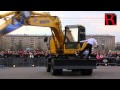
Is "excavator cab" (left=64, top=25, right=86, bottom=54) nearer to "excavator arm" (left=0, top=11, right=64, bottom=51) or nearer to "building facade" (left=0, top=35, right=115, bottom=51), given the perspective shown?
"excavator arm" (left=0, top=11, right=64, bottom=51)

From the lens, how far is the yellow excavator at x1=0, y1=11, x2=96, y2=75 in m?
19.0

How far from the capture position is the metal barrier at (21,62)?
31.7 m

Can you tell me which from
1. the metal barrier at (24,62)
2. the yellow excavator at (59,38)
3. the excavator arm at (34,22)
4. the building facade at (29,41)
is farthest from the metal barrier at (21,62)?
the building facade at (29,41)

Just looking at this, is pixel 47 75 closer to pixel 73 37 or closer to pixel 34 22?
pixel 73 37

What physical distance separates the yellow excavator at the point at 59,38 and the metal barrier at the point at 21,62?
10.8 metres

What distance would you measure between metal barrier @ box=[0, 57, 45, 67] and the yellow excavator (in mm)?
10759

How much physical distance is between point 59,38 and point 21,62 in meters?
12.0

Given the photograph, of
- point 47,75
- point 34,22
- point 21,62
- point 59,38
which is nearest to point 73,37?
point 59,38

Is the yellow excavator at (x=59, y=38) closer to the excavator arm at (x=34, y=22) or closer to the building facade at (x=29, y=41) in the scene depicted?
the excavator arm at (x=34, y=22)

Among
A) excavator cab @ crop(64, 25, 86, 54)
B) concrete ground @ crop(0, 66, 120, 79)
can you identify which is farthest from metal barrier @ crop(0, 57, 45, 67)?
excavator cab @ crop(64, 25, 86, 54)
